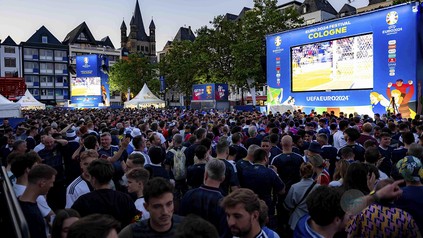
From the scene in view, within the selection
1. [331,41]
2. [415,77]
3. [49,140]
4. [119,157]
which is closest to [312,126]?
[119,157]

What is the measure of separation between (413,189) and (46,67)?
258 ft

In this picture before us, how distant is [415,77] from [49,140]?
62.6ft

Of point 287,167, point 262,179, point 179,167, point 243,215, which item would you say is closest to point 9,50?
point 179,167

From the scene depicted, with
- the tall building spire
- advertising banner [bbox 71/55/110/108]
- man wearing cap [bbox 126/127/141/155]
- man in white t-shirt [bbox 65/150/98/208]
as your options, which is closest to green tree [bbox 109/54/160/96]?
advertising banner [bbox 71/55/110/108]

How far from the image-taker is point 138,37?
113 metres

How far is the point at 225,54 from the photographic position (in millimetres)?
43156

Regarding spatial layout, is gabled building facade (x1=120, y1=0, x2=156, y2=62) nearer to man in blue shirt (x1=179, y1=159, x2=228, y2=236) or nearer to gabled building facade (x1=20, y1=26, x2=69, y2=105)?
gabled building facade (x1=20, y1=26, x2=69, y2=105)

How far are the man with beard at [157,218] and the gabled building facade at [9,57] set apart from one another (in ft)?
241

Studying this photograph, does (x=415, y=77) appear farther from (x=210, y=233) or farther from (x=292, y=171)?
(x=210, y=233)

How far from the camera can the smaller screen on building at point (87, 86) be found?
4481cm

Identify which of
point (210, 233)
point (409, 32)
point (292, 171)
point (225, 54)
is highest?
point (225, 54)

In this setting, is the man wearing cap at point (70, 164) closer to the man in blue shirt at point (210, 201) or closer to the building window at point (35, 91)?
the man in blue shirt at point (210, 201)

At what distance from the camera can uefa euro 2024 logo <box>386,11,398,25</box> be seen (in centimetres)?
1933

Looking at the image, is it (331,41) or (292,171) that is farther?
(331,41)
